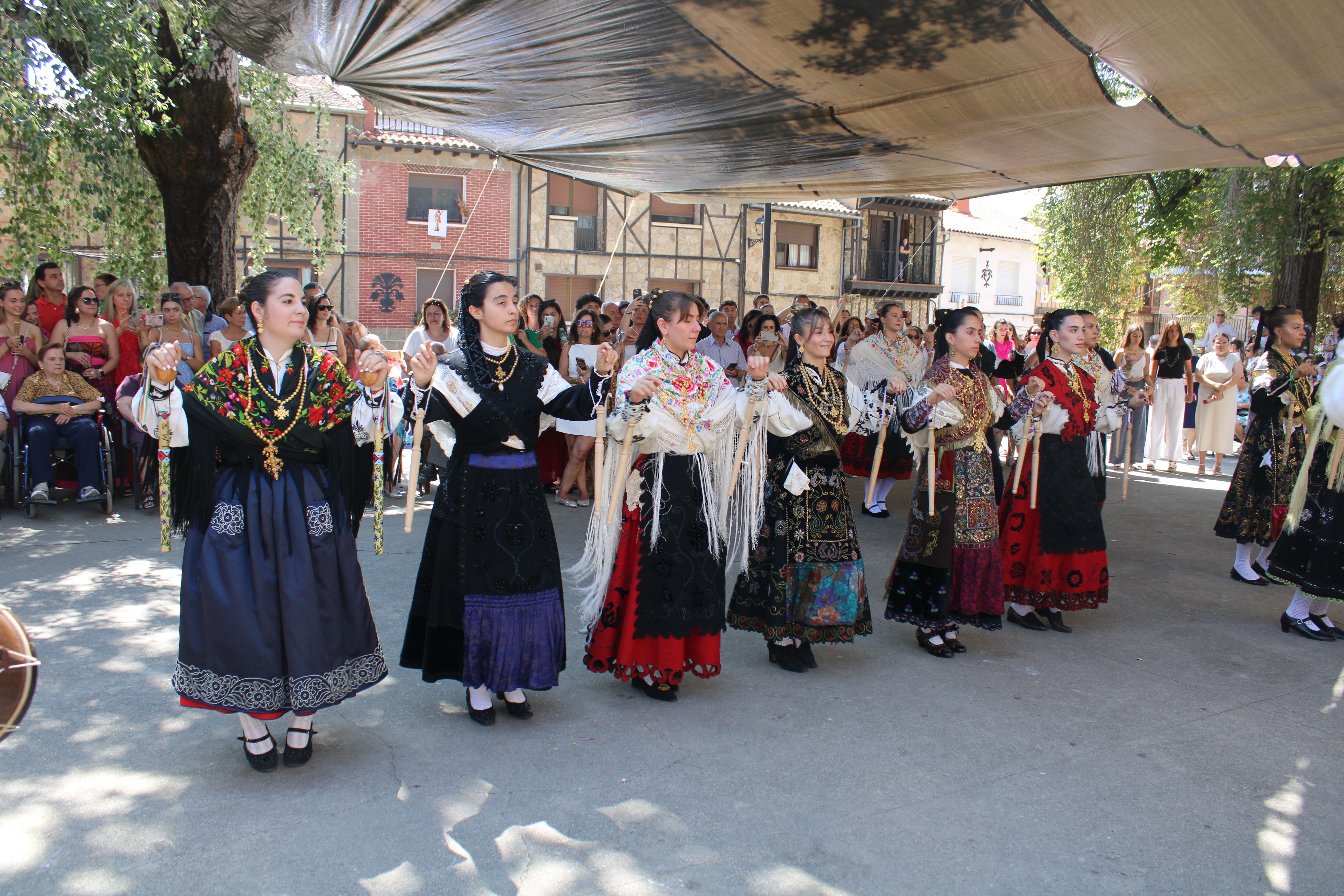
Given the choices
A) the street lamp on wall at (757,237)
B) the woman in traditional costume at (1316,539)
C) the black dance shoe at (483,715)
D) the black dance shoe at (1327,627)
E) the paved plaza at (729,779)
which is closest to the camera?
the paved plaza at (729,779)

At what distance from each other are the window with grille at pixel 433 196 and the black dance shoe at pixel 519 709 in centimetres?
2232

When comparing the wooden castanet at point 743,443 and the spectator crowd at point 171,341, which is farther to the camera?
the spectator crowd at point 171,341

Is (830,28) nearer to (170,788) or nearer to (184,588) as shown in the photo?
(184,588)

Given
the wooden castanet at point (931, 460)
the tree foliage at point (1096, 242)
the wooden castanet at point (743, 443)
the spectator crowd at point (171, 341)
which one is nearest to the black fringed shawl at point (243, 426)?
the wooden castanet at point (743, 443)

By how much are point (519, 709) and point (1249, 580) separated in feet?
18.0

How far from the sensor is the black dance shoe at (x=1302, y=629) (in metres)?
5.51

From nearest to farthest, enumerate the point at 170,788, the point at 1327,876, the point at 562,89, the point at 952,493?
1. the point at 1327,876
2. the point at 170,788
3. the point at 952,493
4. the point at 562,89

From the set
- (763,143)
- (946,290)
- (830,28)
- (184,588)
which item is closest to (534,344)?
(763,143)

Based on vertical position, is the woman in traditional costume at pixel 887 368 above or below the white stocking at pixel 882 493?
above

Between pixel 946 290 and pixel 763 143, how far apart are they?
1359 inches

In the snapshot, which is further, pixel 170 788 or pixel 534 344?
pixel 534 344

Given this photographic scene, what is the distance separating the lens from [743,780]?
3.55 m

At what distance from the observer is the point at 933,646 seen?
16.7ft

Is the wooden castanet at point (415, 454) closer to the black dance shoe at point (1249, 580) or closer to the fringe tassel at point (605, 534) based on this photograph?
the fringe tassel at point (605, 534)
